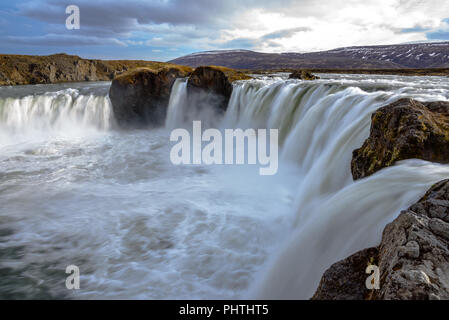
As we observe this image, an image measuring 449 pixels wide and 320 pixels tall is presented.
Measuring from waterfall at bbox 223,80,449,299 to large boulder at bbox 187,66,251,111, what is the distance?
432 cm

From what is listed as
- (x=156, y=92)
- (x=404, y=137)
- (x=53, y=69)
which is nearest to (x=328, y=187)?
(x=404, y=137)

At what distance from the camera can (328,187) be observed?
5.49 meters

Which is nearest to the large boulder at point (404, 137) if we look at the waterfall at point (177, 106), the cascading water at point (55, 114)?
the waterfall at point (177, 106)

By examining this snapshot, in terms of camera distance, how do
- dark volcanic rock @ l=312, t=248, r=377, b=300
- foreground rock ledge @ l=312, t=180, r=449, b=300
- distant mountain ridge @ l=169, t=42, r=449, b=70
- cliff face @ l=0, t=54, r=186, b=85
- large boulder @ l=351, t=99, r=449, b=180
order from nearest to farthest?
foreground rock ledge @ l=312, t=180, r=449, b=300 → dark volcanic rock @ l=312, t=248, r=377, b=300 → large boulder @ l=351, t=99, r=449, b=180 → cliff face @ l=0, t=54, r=186, b=85 → distant mountain ridge @ l=169, t=42, r=449, b=70

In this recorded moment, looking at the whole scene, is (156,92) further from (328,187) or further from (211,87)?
(328,187)

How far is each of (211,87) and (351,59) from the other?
14530 cm

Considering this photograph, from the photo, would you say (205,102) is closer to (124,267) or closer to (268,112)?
(268,112)

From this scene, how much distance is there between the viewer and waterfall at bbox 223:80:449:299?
2881mm

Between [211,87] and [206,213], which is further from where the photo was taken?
[211,87]

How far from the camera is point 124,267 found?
4.52 metres

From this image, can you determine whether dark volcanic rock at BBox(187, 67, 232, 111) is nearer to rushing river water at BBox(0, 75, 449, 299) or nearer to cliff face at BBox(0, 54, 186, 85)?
rushing river water at BBox(0, 75, 449, 299)

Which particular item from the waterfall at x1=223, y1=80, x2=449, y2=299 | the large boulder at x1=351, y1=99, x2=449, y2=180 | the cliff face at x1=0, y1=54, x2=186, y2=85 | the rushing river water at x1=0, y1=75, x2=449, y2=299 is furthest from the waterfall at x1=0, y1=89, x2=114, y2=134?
the cliff face at x1=0, y1=54, x2=186, y2=85
